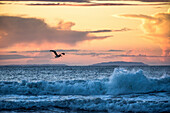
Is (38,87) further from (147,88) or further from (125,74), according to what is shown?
(147,88)

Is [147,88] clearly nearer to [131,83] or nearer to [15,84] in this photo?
[131,83]

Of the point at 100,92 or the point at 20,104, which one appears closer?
the point at 20,104

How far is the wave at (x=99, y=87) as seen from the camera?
922 inches

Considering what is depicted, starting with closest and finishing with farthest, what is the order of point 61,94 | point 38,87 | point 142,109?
point 142,109, point 61,94, point 38,87

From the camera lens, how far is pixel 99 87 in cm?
2423

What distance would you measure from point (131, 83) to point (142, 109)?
783cm

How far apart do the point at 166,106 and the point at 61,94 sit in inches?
359

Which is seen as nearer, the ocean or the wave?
the ocean

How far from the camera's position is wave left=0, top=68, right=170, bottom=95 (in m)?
23.4

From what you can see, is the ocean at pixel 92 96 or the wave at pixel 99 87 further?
the wave at pixel 99 87

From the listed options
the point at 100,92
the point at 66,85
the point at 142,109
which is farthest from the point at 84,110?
the point at 66,85

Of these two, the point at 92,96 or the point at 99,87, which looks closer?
the point at 92,96

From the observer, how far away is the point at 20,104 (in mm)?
17781

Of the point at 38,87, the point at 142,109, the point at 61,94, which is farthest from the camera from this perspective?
the point at 38,87
